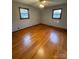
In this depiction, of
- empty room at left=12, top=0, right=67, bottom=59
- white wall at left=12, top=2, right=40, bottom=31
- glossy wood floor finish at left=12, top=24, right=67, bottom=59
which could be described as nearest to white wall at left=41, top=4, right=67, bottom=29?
empty room at left=12, top=0, right=67, bottom=59

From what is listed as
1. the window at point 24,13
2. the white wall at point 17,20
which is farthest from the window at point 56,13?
the window at point 24,13

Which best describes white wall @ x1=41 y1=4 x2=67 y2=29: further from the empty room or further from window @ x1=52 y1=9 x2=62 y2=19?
window @ x1=52 y1=9 x2=62 y2=19

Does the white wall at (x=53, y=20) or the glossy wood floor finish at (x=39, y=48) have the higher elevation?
the white wall at (x=53, y=20)

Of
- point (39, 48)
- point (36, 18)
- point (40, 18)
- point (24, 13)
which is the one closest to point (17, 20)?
point (24, 13)

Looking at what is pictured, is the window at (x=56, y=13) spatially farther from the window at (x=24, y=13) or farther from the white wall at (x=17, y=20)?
the window at (x=24, y=13)

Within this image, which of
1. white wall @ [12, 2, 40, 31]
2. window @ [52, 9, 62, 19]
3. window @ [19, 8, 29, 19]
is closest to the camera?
white wall @ [12, 2, 40, 31]

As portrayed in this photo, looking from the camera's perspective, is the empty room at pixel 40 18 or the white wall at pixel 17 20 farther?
the white wall at pixel 17 20

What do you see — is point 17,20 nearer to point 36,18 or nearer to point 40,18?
point 36,18

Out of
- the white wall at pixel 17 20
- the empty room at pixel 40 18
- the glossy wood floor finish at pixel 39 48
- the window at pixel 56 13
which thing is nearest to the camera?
the glossy wood floor finish at pixel 39 48

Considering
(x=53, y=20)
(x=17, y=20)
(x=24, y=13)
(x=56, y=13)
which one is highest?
(x=56, y=13)
